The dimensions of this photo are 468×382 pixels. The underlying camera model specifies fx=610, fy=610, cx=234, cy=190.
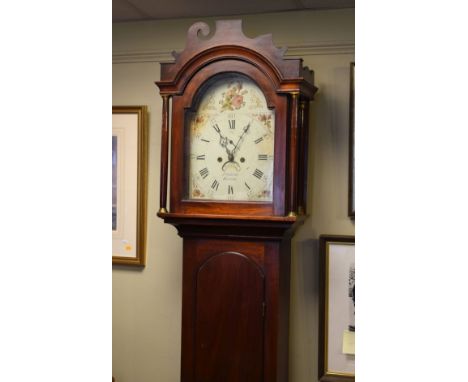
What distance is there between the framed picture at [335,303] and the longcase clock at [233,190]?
26cm

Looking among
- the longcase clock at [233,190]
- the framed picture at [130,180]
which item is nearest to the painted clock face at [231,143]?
the longcase clock at [233,190]

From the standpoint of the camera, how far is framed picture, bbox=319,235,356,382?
2205 millimetres

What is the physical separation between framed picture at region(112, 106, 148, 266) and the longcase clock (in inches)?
19.5

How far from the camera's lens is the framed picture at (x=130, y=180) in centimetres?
247

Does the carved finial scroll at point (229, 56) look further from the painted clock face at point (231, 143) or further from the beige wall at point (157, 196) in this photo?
the beige wall at point (157, 196)

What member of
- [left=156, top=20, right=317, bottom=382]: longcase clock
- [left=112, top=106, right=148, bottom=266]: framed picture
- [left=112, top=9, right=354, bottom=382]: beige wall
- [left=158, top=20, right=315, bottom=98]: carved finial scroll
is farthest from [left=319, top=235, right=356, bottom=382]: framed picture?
[left=112, top=106, right=148, bottom=266]: framed picture

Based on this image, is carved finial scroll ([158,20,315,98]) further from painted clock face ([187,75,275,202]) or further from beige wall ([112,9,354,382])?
beige wall ([112,9,354,382])

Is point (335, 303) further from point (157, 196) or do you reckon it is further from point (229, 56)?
point (229, 56)

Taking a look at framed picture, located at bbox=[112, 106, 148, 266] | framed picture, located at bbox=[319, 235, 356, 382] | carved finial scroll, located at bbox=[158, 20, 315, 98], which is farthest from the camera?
framed picture, located at bbox=[112, 106, 148, 266]

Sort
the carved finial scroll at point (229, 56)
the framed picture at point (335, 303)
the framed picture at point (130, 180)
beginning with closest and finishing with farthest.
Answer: the carved finial scroll at point (229, 56)
the framed picture at point (335, 303)
the framed picture at point (130, 180)
